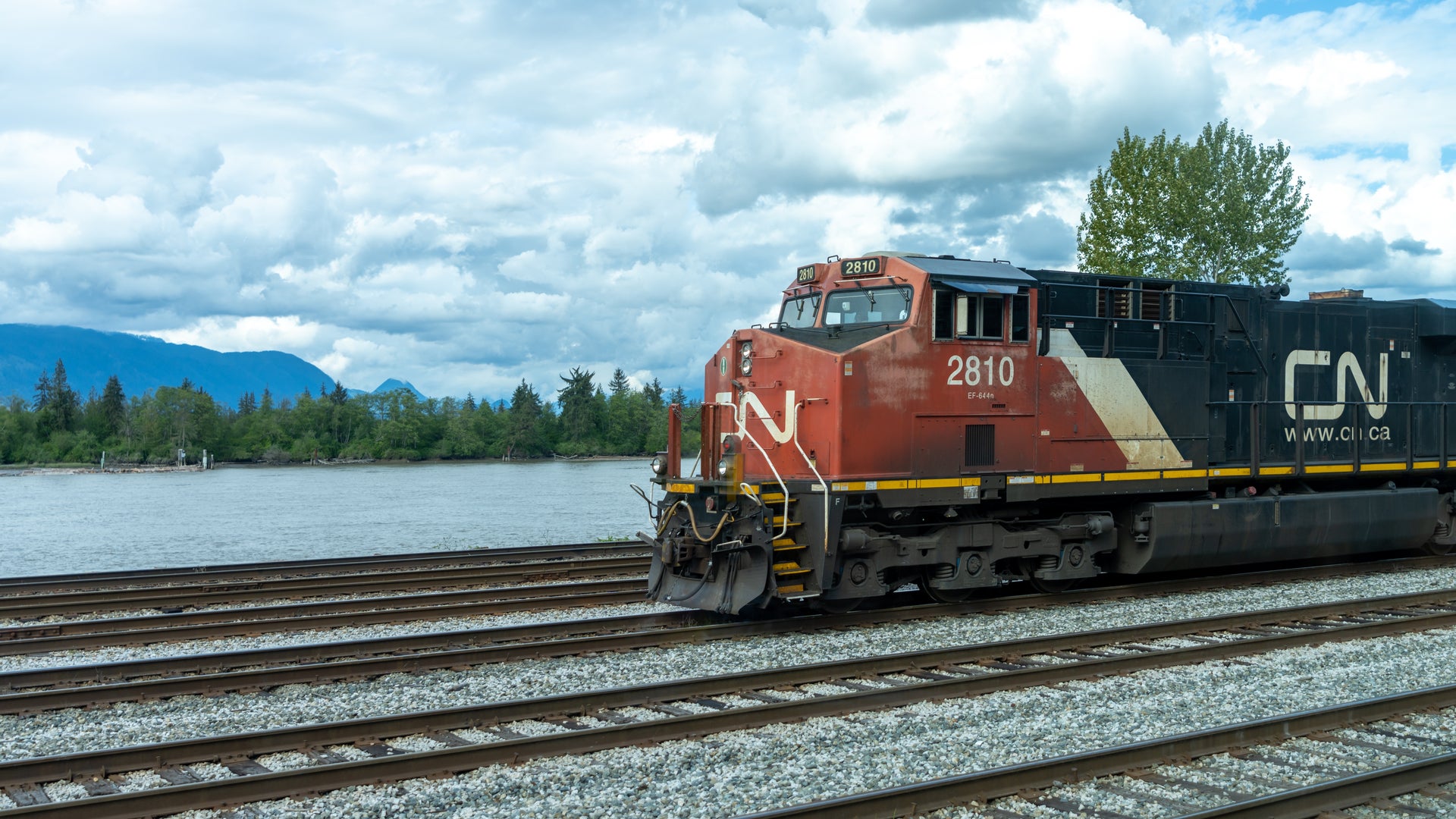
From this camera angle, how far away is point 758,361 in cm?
1062

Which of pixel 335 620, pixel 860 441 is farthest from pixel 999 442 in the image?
pixel 335 620

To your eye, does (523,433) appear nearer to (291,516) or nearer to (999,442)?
(291,516)

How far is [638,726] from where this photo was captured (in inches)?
246

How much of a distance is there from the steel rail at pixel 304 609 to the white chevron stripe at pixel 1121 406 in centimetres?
574

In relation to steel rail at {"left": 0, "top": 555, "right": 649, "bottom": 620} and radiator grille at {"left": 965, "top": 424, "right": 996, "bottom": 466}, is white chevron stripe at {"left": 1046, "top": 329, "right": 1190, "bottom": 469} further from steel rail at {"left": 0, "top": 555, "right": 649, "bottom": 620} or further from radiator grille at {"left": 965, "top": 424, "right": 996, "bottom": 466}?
steel rail at {"left": 0, "top": 555, "right": 649, "bottom": 620}

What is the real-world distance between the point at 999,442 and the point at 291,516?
33.1 metres

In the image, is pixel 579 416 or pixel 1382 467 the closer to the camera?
pixel 1382 467

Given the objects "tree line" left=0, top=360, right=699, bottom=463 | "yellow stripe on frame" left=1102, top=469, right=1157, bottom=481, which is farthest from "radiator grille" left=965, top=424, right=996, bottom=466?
"tree line" left=0, top=360, right=699, bottom=463

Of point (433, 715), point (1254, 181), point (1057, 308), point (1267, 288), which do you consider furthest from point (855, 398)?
point (1254, 181)

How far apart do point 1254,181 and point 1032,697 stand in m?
27.9

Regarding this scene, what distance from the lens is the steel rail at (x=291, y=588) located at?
41.2 feet

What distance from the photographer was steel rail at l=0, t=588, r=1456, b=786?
5.73m

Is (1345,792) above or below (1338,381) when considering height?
below

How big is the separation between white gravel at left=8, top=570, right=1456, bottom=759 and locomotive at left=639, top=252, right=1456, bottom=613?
542mm
